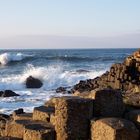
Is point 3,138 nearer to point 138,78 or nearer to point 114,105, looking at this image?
point 114,105

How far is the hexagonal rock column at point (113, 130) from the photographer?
15.2 ft

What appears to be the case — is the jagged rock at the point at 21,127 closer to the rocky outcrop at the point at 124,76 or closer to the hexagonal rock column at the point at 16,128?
the hexagonal rock column at the point at 16,128

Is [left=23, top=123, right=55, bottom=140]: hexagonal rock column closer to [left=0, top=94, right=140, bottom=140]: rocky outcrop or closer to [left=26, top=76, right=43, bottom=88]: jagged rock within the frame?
[left=0, top=94, right=140, bottom=140]: rocky outcrop

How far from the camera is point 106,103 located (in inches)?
200

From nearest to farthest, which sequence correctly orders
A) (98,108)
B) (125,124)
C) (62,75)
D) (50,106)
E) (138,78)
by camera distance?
(125,124) < (98,108) < (50,106) < (138,78) < (62,75)

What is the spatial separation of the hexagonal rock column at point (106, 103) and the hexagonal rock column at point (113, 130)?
26cm

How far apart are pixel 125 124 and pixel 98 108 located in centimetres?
46

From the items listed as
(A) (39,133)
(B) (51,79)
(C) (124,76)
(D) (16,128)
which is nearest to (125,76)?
(C) (124,76)

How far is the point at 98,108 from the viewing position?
16.8ft

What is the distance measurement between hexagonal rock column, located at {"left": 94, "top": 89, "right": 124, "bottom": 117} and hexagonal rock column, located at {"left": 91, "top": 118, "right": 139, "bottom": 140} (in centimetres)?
26

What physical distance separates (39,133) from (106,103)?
77 cm

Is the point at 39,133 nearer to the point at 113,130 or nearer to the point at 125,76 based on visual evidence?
the point at 113,130

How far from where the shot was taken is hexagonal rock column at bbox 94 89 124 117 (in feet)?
16.7

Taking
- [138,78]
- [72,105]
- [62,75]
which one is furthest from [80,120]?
[62,75]
